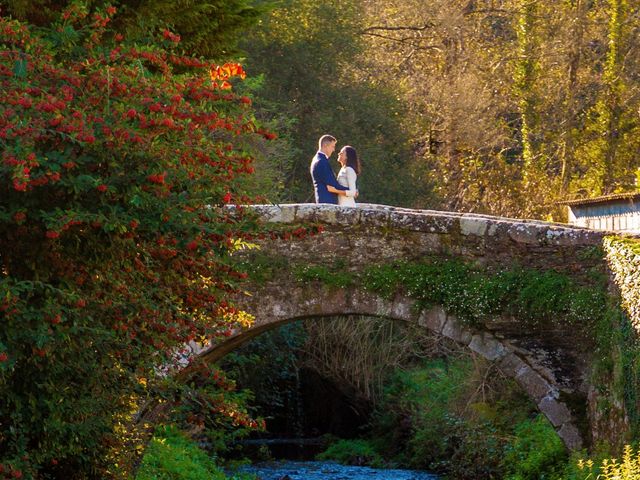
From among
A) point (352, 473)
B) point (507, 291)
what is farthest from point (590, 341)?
point (352, 473)

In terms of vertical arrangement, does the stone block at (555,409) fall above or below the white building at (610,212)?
below

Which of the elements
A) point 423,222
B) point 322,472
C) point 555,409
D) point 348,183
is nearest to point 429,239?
point 423,222

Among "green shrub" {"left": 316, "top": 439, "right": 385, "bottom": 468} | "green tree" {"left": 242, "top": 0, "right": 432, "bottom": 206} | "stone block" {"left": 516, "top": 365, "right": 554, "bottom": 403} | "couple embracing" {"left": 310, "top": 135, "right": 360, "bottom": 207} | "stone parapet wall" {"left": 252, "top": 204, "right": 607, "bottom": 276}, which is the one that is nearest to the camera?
"stone parapet wall" {"left": 252, "top": 204, "right": 607, "bottom": 276}

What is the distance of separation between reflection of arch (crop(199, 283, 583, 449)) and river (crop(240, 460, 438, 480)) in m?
5.21

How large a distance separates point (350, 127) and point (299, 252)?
32.8 ft

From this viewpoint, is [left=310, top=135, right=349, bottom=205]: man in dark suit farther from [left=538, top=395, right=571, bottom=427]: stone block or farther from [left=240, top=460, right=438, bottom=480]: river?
[left=240, top=460, right=438, bottom=480]: river

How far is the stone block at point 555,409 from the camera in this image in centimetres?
1180

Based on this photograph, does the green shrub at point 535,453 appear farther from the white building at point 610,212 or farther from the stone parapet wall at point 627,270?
the stone parapet wall at point 627,270

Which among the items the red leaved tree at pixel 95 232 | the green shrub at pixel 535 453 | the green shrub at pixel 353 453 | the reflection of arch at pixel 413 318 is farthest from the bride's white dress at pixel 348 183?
the green shrub at pixel 353 453

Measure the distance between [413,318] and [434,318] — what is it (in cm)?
19

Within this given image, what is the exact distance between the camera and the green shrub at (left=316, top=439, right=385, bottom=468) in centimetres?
1872

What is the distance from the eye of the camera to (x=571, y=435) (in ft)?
39.1

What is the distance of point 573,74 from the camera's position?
844 inches

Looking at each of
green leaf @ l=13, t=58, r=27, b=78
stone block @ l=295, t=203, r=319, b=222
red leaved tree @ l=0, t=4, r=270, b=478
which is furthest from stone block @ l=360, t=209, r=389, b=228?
green leaf @ l=13, t=58, r=27, b=78
